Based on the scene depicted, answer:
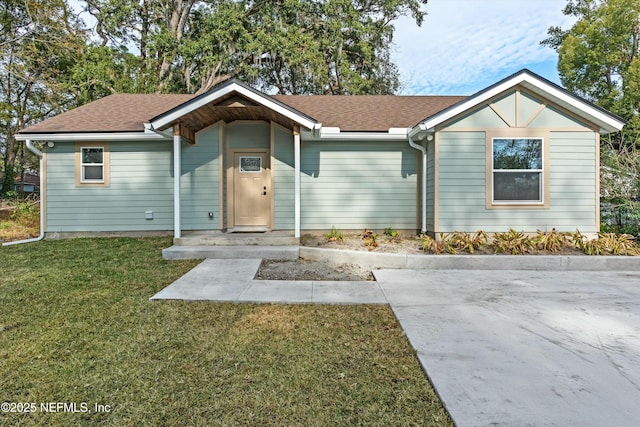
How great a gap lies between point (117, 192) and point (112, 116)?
7.31ft

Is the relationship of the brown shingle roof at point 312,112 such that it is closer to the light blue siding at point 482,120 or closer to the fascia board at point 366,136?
the fascia board at point 366,136

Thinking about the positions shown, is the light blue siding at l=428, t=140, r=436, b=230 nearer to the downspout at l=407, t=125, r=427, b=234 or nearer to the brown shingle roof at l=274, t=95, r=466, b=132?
the downspout at l=407, t=125, r=427, b=234

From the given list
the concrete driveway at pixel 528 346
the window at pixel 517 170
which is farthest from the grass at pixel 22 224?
the window at pixel 517 170

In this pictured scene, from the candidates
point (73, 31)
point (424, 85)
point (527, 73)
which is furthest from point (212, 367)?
point (424, 85)

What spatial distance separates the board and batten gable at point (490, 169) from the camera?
7.07 metres

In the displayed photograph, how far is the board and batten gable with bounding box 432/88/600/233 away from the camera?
707cm

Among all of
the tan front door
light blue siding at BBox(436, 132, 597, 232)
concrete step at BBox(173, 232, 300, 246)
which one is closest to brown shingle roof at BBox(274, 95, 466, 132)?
light blue siding at BBox(436, 132, 597, 232)

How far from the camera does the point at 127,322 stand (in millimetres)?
3285

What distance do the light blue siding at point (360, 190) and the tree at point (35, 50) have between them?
13.7 m

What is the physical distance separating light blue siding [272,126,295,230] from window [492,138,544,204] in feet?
15.6

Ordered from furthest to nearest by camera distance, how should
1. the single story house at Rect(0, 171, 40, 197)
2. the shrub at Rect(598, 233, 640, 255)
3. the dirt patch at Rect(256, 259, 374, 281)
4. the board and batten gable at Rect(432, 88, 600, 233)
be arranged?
the single story house at Rect(0, 171, 40, 197) < the board and batten gable at Rect(432, 88, 600, 233) < the shrub at Rect(598, 233, 640, 255) < the dirt patch at Rect(256, 259, 374, 281)

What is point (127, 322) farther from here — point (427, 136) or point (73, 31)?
point (73, 31)

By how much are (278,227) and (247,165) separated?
1.80 m

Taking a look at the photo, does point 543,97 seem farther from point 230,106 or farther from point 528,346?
point 230,106
